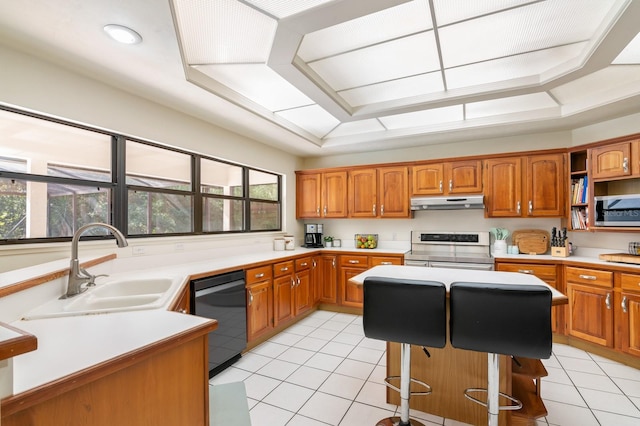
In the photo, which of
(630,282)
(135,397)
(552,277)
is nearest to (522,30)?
(630,282)

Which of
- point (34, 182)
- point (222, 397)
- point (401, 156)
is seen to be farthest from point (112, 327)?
point (401, 156)

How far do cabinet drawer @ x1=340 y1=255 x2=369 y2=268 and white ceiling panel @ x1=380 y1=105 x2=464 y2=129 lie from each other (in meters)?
1.85

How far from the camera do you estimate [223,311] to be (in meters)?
2.70

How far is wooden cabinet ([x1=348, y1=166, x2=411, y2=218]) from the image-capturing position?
438 cm

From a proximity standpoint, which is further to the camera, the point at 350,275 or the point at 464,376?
the point at 350,275

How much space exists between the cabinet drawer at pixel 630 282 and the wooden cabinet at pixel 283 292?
338 cm

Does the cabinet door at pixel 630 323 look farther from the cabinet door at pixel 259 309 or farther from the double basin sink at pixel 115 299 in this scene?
the double basin sink at pixel 115 299

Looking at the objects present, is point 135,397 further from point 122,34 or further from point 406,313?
point 122,34

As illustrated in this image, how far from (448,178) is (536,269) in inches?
59.0

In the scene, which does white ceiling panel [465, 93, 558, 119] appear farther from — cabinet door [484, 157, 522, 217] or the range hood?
the range hood

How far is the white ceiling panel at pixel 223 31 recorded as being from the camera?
1830mm

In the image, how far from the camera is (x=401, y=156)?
4695 millimetres

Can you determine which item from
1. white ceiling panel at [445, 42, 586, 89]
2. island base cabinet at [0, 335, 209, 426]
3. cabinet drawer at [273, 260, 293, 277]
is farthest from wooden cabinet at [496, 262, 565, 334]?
island base cabinet at [0, 335, 209, 426]

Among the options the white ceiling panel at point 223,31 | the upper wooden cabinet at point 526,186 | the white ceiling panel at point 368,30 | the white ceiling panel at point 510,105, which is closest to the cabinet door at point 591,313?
the upper wooden cabinet at point 526,186
